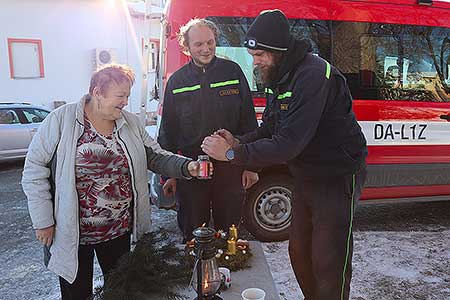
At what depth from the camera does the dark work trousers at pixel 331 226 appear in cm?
225

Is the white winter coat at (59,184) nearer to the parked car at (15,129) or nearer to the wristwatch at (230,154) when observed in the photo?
the wristwatch at (230,154)

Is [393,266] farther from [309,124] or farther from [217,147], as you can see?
[217,147]

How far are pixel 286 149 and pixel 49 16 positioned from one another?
11798 millimetres

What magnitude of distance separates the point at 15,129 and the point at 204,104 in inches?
262

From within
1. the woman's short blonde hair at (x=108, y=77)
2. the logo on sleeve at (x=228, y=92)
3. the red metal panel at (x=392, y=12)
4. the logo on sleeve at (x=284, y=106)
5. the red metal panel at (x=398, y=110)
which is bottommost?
the red metal panel at (x=398, y=110)

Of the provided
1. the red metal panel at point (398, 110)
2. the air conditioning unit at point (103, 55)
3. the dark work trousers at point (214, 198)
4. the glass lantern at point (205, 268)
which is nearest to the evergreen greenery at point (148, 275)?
the glass lantern at point (205, 268)

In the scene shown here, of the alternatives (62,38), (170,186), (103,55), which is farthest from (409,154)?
(62,38)

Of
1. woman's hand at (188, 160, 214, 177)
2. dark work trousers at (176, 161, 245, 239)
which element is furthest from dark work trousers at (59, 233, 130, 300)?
dark work trousers at (176, 161, 245, 239)

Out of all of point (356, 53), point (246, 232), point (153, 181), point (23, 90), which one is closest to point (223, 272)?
point (153, 181)

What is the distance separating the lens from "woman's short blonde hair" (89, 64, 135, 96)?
210 centimetres

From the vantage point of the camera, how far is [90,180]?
2.14 m

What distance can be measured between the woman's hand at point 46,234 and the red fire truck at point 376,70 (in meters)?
2.18

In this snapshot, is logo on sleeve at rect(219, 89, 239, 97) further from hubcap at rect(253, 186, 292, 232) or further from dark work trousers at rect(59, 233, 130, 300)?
hubcap at rect(253, 186, 292, 232)

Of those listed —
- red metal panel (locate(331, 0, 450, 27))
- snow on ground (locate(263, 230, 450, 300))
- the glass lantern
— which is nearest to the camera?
the glass lantern
